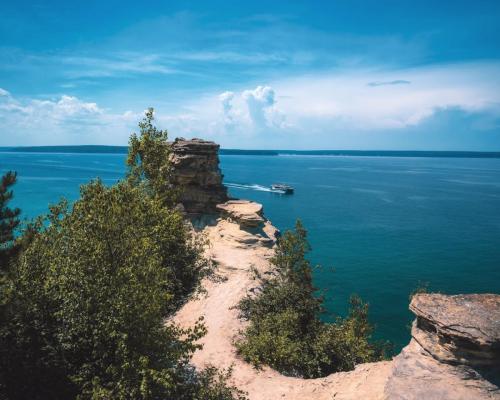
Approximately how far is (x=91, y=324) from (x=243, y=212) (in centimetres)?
2519

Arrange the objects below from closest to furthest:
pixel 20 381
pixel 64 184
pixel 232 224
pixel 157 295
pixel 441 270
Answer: pixel 20 381 → pixel 157 295 → pixel 232 224 → pixel 441 270 → pixel 64 184

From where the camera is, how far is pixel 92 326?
1524 centimetres

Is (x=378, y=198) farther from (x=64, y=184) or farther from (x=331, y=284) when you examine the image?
(x=64, y=184)

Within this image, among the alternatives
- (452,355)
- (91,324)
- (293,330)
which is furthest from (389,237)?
(91,324)

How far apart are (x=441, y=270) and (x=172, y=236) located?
4959 cm

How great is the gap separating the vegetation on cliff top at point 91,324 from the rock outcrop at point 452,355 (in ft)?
26.3

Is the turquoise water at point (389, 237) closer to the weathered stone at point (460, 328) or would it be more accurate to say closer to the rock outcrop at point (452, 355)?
the weathered stone at point (460, 328)

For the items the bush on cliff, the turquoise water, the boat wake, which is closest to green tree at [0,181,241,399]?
the bush on cliff

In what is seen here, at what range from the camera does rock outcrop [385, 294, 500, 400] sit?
15.1 m

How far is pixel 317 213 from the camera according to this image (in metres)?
103

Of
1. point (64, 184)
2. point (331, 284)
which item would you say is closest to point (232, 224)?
point (331, 284)

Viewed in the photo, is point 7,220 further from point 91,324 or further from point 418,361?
point 418,361

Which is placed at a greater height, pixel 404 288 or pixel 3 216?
pixel 3 216

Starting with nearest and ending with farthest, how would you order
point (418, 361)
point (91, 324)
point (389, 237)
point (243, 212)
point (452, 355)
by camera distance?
1. point (91, 324)
2. point (452, 355)
3. point (418, 361)
4. point (243, 212)
5. point (389, 237)
